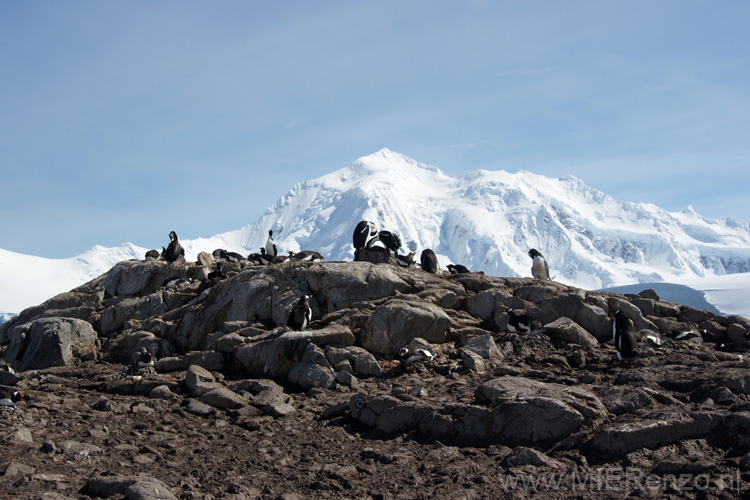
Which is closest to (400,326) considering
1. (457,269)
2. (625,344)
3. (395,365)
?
(395,365)

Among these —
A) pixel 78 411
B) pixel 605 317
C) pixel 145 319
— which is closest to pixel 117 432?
pixel 78 411

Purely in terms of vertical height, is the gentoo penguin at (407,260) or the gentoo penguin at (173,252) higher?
the gentoo penguin at (173,252)

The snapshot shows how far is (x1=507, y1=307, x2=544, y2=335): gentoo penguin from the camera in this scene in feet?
46.1

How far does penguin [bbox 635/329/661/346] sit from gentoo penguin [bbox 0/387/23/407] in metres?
12.2

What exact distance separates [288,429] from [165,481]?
253 centimetres

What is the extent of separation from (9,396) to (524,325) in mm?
10147

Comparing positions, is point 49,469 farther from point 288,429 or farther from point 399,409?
point 399,409

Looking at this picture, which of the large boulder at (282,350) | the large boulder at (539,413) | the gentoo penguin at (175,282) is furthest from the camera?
the gentoo penguin at (175,282)

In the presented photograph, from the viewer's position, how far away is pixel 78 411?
1048cm

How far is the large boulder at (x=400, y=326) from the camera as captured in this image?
13.9 meters

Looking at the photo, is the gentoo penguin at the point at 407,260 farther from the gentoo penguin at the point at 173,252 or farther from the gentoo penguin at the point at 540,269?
the gentoo penguin at the point at 173,252

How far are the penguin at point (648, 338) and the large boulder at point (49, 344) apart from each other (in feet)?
44.1

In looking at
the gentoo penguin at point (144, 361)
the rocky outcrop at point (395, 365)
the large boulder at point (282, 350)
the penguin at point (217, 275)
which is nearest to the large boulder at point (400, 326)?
the rocky outcrop at point (395, 365)

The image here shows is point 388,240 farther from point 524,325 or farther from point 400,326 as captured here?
point 524,325
